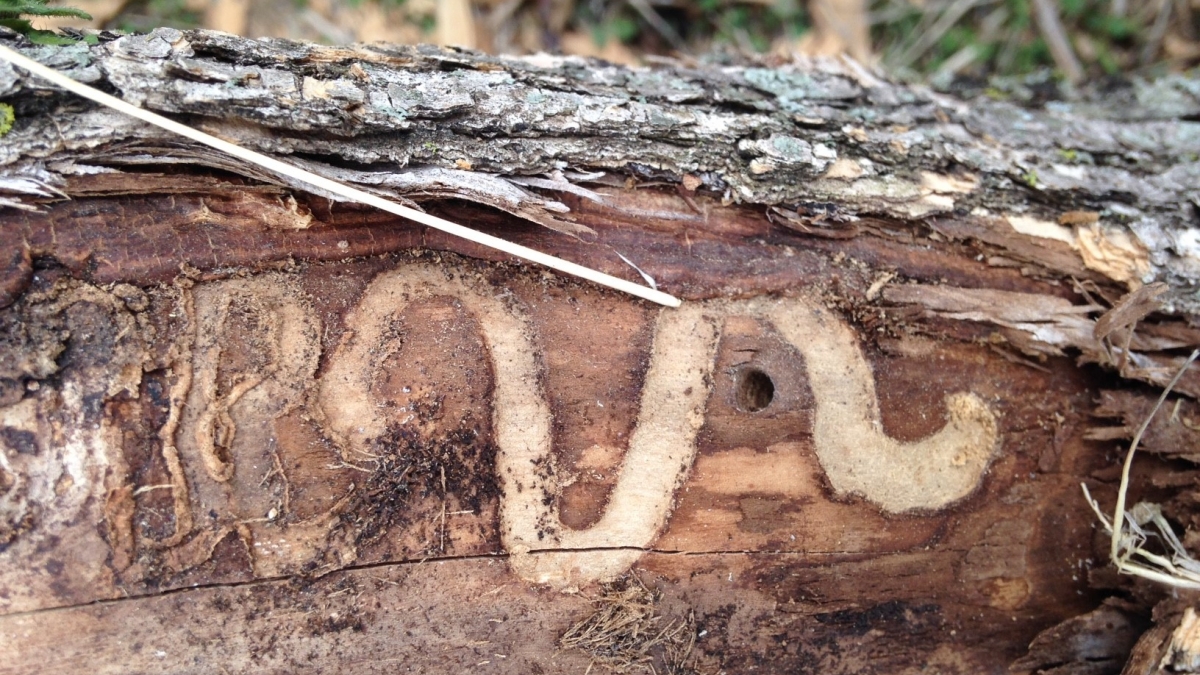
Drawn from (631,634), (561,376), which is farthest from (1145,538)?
(561,376)

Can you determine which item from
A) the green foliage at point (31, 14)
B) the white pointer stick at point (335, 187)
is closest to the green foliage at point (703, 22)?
the white pointer stick at point (335, 187)

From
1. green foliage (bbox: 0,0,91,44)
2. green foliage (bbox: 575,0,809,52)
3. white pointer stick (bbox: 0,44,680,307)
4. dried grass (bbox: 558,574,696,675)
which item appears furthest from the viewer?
green foliage (bbox: 575,0,809,52)

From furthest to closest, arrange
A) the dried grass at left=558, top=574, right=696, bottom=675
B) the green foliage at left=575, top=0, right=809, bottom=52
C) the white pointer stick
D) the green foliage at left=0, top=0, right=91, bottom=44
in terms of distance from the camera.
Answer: the green foliage at left=575, top=0, right=809, bottom=52, the dried grass at left=558, top=574, right=696, bottom=675, the green foliage at left=0, top=0, right=91, bottom=44, the white pointer stick

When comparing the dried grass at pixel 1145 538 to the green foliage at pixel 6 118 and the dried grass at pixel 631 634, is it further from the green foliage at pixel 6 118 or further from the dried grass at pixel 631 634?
the green foliage at pixel 6 118

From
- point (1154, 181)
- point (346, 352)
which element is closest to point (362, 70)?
point (346, 352)

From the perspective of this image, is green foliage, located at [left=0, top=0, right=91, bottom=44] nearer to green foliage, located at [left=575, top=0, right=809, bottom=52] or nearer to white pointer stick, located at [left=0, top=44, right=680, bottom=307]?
white pointer stick, located at [left=0, top=44, right=680, bottom=307]

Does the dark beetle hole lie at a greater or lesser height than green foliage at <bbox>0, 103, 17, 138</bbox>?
lesser

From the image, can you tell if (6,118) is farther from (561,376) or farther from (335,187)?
(561,376)

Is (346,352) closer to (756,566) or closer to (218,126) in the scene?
(218,126)

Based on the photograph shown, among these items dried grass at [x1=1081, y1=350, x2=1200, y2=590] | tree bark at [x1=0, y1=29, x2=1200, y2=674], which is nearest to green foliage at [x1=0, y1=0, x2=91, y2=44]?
tree bark at [x1=0, y1=29, x2=1200, y2=674]
